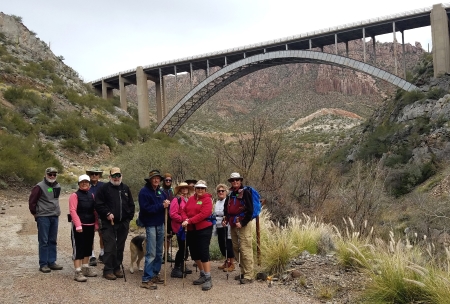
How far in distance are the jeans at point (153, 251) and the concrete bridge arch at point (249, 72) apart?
25.5 metres

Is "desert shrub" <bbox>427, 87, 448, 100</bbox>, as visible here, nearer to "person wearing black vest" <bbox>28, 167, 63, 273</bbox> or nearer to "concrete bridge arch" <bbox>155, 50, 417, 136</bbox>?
"concrete bridge arch" <bbox>155, 50, 417, 136</bbox>

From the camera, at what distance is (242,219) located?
20.8 feet

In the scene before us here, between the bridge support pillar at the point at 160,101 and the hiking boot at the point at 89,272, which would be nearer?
the hiking boot at the point at 89,272

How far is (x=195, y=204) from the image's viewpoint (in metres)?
6.17

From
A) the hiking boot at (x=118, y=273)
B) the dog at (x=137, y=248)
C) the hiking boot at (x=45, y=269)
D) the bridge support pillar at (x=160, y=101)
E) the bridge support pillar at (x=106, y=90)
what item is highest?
the bridge support pillar at (x=106, y=90)

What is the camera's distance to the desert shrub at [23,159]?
63.1 feet

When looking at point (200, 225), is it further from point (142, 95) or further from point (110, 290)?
point (142, 95)

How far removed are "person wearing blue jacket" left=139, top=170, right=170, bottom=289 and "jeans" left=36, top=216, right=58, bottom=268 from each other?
1.67m

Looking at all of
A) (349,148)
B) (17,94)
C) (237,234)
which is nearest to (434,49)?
(349,148)

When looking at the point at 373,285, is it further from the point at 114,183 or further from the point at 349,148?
the point at 349,148

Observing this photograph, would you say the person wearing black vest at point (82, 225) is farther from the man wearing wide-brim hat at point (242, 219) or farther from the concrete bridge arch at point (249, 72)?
the concrete bridge arch at point (249, 72)

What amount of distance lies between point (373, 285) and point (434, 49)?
26538 millimetres

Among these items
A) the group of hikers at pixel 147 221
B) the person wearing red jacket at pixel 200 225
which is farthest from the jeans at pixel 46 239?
the person wearing red jacket at pixel 200 225

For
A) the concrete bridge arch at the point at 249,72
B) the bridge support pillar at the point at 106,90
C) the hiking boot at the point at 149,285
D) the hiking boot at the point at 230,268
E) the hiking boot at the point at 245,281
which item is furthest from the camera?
the bridge support pillar at the point at 106,90
